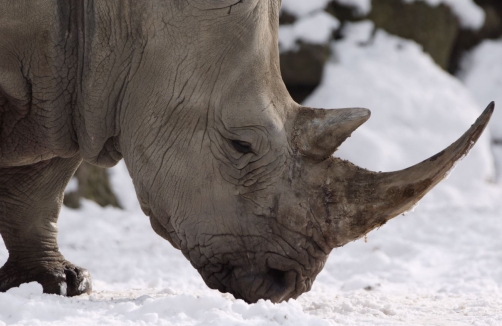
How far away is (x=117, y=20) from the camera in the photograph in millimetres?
4734

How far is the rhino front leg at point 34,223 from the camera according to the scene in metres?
5.79

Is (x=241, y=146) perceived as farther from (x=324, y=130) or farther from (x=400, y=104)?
(x=400, y=104)

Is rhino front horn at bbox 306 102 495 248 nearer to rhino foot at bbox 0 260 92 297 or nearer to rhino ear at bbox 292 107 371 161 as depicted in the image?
rhino ear at bbox 292 107 371 161

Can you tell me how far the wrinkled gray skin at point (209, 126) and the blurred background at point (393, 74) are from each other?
Answer: 226 inches

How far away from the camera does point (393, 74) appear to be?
11.7m

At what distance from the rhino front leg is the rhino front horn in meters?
2.00

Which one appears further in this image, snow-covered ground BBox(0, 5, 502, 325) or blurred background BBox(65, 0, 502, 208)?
blurred background BBox(65, 0, 502, 208)

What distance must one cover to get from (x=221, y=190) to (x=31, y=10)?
1.29 metres

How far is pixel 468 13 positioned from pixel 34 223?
334 inches

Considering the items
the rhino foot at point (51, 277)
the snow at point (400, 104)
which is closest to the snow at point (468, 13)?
the snow at point (400, 104)

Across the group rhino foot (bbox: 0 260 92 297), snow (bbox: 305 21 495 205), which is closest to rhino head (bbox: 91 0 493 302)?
rhino foot (bbox: 0 260 92 297)

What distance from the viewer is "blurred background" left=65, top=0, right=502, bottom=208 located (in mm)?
10844

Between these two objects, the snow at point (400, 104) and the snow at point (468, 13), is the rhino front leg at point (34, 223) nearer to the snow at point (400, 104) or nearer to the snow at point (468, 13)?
the snow at point (400, 104)

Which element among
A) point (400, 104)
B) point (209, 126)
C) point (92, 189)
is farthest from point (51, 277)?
point (400, 104)
